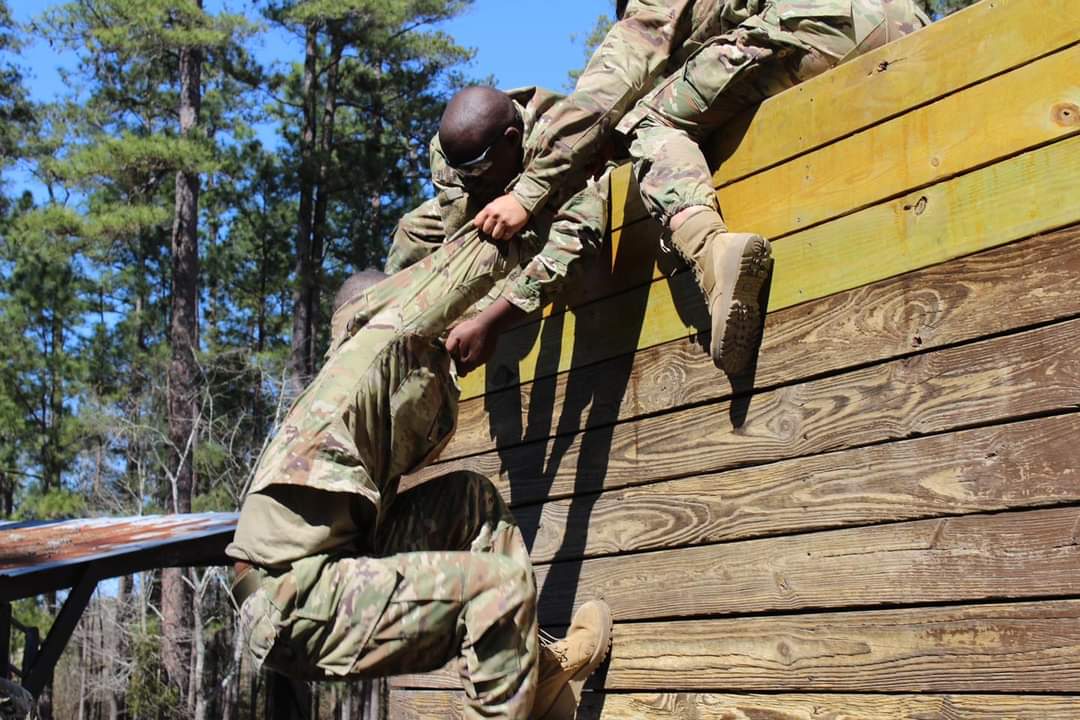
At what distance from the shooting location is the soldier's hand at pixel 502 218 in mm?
3893

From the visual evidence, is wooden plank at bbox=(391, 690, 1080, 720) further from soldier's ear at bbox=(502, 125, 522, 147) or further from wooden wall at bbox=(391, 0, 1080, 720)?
soldier's ear at bbox=(502, 125, 522, 147)

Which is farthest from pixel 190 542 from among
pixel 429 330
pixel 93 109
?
pixel 93 109

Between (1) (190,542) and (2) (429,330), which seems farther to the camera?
(1) (190,542)

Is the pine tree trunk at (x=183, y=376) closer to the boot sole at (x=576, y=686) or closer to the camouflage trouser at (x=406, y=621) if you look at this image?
the boot sole at (x=576, y=686)

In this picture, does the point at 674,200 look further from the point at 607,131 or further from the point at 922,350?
the point at 922,350

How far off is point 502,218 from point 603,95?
0.61 m

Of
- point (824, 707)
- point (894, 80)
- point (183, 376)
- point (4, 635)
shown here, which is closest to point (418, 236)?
point (894, 80)

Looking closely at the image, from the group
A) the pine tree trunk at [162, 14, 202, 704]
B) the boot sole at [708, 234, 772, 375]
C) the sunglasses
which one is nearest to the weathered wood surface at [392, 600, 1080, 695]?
the boot sole at [708, 234, 772, 375]

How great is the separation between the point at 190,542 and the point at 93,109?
71.7 feet

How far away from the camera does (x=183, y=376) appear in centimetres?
2270

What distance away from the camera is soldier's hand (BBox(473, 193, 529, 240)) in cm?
389

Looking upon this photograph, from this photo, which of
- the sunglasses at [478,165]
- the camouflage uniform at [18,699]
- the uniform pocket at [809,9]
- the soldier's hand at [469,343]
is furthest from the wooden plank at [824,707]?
the camouflage uniform at [18,699]

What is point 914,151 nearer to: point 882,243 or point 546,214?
point 882,243

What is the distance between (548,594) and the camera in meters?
4.50
